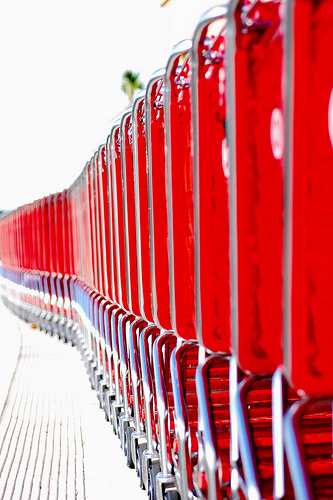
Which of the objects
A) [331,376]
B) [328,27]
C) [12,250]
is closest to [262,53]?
[328,27]

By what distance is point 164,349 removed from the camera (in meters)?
2.76

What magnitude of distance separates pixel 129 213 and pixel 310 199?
76.1 inches

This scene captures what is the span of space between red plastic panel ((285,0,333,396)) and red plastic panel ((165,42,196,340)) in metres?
0.85

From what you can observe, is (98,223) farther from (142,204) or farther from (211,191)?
(211,191)

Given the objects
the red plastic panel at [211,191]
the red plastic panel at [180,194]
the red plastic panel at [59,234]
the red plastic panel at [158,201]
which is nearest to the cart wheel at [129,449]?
the red plastic panel at [158,201]

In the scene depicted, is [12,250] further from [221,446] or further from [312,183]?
[312,183]

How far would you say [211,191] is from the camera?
1.91 m

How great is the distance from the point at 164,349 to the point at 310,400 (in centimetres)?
134

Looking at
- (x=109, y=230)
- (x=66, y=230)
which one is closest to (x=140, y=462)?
(x=109, y=230)

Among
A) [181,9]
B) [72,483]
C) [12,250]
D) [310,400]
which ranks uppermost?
[181,9]

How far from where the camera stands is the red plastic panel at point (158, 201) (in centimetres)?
253

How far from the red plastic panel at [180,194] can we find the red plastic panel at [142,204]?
0.59 m

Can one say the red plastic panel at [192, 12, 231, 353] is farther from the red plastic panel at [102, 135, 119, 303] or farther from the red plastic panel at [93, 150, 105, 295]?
the red plastic panel at [93, 150, 105, 295]

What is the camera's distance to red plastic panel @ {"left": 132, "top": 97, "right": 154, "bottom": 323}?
2.81 meters
